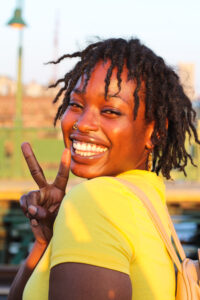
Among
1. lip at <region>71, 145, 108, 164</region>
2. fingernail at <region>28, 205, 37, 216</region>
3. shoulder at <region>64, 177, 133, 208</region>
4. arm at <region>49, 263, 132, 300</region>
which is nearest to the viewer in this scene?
arm at <region>49, 263, 132, 300</region>

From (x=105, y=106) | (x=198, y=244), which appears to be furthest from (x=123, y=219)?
(x=198, y=244)

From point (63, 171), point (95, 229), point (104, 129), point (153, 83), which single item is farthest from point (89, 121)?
point (95, 229)

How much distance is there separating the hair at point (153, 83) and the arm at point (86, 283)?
0.67m

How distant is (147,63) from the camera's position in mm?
1850

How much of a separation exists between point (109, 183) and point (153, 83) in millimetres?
588

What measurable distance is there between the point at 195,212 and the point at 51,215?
7385 mm

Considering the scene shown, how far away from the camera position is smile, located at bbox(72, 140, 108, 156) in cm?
175

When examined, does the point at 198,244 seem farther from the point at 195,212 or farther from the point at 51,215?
the point at 51,215

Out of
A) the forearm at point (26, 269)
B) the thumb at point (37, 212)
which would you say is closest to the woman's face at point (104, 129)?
the thumb at point (37, 212)

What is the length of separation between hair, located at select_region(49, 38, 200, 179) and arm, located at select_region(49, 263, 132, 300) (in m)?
0.67

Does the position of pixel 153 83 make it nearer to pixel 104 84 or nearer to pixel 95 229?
pixel 104 84

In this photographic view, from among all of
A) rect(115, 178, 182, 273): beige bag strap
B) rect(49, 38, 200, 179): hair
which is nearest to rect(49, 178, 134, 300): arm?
rect(115, 178, 182, 273): beige bag strap

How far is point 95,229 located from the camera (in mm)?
1288

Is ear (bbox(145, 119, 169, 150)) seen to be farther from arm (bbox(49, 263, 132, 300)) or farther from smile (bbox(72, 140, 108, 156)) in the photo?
arm (bbox(49, 263, 132, 300))
